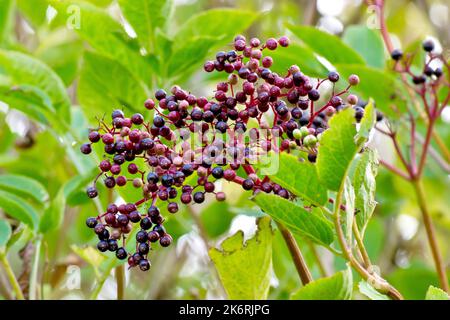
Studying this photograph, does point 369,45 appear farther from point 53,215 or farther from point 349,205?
point 349,205

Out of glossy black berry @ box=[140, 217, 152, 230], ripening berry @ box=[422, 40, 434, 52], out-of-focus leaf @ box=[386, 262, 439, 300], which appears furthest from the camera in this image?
out-of-focus leaf @ box=[386, 262, 439, 300]

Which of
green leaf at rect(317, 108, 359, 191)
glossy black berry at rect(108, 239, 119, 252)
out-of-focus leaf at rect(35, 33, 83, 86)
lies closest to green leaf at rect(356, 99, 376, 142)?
green leaf at rect(317, 108, 359, 191)

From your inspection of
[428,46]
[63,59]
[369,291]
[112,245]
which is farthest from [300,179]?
[63,59]

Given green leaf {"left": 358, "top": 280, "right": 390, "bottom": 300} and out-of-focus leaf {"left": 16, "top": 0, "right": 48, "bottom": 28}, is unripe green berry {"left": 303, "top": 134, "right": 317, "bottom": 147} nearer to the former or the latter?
green leaf {"left": 358, "top": 280, "right": 390, "bottom": 300}

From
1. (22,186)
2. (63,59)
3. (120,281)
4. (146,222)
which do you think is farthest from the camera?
(63,59)

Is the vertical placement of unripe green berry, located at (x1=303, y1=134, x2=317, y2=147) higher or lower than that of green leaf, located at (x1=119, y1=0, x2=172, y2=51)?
lower

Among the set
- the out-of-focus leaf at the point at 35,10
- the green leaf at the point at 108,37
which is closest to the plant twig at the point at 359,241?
the green leaf at the point at 108,37
